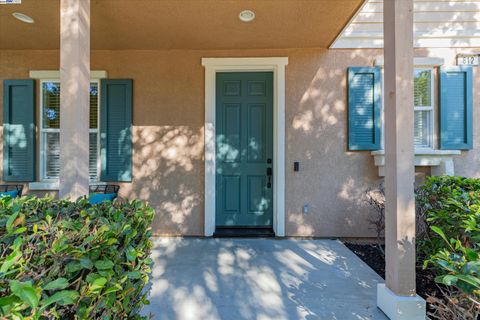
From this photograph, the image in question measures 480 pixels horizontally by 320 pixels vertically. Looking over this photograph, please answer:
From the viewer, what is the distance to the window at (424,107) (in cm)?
407

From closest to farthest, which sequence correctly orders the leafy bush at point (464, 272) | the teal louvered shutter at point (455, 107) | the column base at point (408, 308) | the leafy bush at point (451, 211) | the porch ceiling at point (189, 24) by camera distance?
the leafy bush at point (464, 272) → the leafy bush at point (451, 211) → the column base at point (408, 308) → the porch ceiling at point (189, 24) → the teal louvered shutter at point (455, 107)

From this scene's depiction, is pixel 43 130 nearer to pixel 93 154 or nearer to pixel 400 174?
pixel 93 154

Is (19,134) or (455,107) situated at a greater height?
(455,107)

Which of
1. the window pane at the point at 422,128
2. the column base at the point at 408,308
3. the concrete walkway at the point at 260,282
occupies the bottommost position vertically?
the concrete walkway at the point at 260,282

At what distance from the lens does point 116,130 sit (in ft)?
13.6

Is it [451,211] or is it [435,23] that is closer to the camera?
[451,211]

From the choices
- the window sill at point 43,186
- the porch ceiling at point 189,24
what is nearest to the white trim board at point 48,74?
the porch ceiling at point 189,24

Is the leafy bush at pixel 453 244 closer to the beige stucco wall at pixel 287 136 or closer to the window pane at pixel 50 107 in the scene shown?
the beige stucco wall at pixel 287 136

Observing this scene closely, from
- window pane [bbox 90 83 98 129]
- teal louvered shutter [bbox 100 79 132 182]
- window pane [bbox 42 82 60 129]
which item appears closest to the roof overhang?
teal louvered shutter [bbox 100 79 132 182]

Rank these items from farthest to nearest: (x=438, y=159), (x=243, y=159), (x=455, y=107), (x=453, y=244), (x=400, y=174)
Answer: (x=243, y=159)
(x=455, y=107)
(x=438, y=159)
(x=400, y=174)
(x=453, y=244)

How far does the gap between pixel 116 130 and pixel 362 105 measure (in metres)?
3.71

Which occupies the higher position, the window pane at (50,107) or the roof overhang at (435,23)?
the roof overhang at (435,23)

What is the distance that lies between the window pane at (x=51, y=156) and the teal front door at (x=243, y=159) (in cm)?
254

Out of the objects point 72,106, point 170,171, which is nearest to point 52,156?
point 170,171
